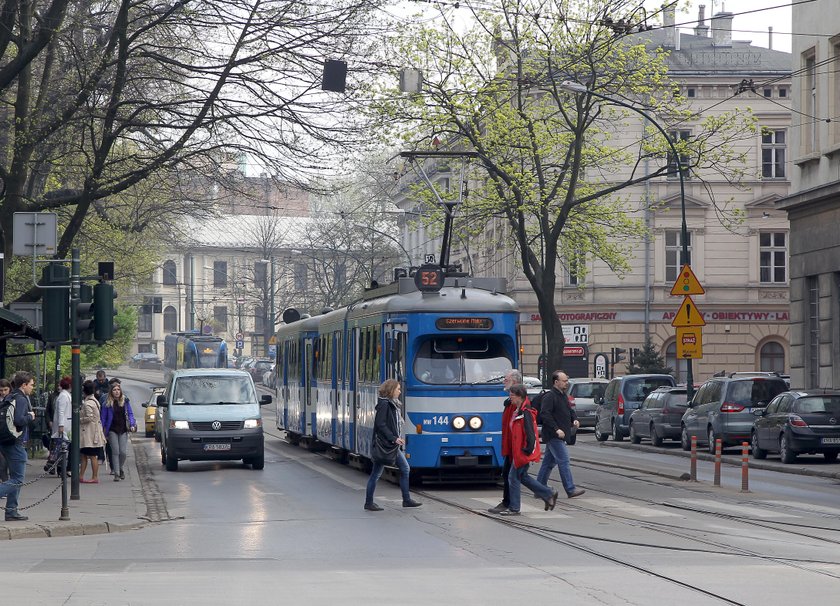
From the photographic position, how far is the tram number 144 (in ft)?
70.0

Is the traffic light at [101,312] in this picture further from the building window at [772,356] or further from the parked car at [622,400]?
the building window at [772,356]

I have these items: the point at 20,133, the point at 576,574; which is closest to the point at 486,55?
the point at 20,133

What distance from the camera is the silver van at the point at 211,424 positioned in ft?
87.7

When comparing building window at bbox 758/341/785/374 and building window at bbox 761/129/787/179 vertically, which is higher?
building window at bbox 761/129/787/179

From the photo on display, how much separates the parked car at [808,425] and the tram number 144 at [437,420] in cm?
1036

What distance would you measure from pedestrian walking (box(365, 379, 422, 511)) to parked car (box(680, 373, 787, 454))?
613 inches

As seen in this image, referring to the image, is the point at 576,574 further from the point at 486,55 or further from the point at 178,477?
the point at 486,55

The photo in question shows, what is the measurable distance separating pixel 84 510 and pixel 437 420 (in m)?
5.37

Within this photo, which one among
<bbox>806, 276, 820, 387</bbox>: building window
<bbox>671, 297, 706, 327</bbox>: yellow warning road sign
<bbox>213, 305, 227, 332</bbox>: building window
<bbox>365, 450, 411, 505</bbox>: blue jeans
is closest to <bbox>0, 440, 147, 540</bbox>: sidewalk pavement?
<bbox>365, 450, 411, 505</bbox>: blue jeans

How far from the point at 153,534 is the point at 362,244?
6045 cm

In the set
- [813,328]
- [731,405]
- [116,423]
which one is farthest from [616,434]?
[116,423]

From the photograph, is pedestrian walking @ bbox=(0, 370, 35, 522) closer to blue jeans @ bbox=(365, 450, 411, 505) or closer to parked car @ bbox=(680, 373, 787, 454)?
blue jeans @ bbox=(365, 450, 411, 505)

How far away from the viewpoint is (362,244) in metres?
76.1

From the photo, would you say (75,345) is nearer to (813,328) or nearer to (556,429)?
(556,429)
